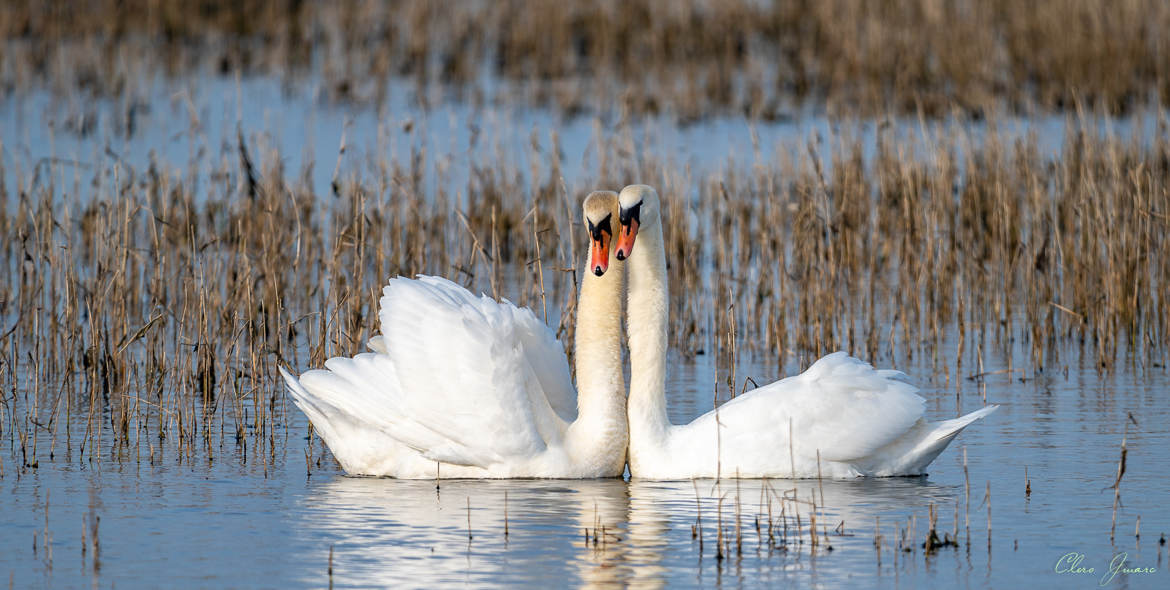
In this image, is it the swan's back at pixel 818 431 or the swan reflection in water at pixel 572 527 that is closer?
the swan reflection in water at pixel 572 527

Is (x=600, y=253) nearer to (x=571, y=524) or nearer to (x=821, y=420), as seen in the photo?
(x=821, y=420)

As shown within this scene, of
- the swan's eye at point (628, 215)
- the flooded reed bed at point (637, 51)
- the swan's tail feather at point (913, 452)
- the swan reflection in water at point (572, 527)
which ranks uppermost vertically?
the flooded reed bed at point (637, 51)

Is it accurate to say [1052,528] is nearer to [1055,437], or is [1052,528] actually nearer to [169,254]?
[1055,437]

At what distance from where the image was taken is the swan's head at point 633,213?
28.4 ft

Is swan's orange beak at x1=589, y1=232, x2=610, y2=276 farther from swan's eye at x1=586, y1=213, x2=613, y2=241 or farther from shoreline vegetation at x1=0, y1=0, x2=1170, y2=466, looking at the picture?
shoreline vegetation at x1=0, y1=0, x2=1170, y2=466

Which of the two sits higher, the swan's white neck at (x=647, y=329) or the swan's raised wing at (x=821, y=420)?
the swan's white neck at (x=647, y=329)

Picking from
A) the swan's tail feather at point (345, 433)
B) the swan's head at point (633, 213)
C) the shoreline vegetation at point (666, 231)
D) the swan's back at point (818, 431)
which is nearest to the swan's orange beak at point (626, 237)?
the swan's head at point (633, 213)

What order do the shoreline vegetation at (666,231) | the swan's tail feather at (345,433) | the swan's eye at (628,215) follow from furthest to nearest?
1. the shoreline vegetation at (666,231)
2. the swan's eye at (628,215)
3. the swan's tail feather at (345,433)

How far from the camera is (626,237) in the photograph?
867 centimetres

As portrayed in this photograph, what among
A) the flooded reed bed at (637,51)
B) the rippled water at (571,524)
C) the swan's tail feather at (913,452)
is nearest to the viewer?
the rippled water at (571,524)

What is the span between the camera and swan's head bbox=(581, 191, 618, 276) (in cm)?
855

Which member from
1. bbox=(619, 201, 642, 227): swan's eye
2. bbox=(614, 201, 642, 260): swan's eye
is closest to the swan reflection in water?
bbox=(614, 201, 642, 260): swan's eye

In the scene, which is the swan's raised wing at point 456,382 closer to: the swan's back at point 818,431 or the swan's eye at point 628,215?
the swan's eye at point 628,215

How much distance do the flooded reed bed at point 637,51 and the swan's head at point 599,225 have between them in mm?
13766
